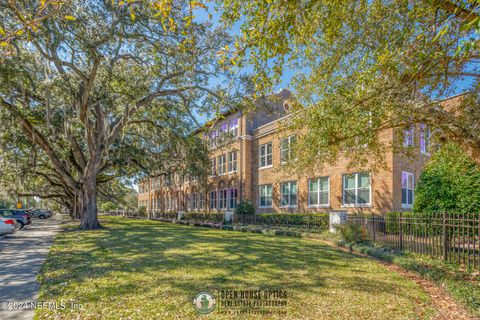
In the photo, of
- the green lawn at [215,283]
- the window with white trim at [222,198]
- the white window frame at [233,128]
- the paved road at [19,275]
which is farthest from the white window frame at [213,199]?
the green lawn at [215,283]

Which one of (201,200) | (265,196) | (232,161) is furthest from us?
(201,200)

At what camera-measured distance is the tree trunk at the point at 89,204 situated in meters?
18.1

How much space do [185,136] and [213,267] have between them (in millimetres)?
12321

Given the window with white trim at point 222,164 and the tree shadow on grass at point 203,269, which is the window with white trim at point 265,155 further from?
the tree shadow on grass at point 203,269

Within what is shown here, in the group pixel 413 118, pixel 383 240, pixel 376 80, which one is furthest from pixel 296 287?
pixel 383 240

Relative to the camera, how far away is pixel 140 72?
16.2 m

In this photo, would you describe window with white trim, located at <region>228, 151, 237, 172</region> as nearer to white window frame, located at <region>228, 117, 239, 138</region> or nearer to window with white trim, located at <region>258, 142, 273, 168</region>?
white window frame, located at <region>228, 117, 239, 138</region>

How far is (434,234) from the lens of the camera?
9.77 meters

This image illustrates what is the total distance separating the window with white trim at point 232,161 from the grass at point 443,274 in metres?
19.6

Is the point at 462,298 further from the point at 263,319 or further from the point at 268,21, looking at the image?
the point at 268,21

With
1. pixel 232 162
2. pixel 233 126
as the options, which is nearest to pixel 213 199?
pixel 232 162
